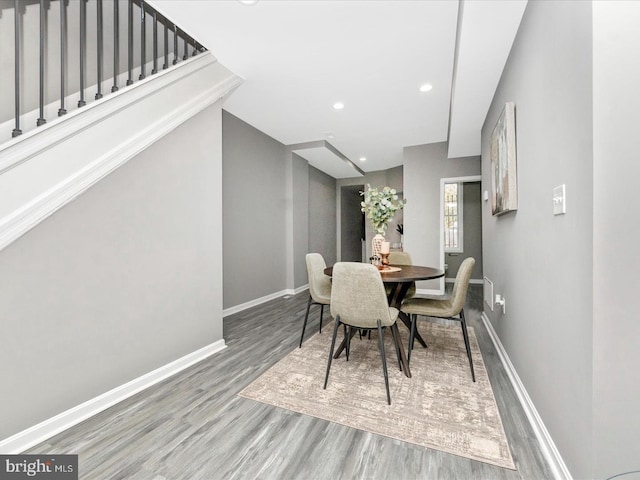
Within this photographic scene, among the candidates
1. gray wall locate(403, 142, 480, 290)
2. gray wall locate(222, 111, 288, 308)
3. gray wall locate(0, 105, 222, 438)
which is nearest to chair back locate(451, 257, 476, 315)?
gray wall locate(0, 105, 222, 438)

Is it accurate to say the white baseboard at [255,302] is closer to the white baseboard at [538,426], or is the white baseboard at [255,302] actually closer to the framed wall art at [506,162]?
the white baseboard at [538,426]

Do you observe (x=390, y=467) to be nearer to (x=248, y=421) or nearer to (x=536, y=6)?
(x=248, y=421)

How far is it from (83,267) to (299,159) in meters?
4.33

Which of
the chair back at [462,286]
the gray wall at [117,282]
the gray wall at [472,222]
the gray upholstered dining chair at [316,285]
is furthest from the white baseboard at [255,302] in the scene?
the gray wall at [472,222]

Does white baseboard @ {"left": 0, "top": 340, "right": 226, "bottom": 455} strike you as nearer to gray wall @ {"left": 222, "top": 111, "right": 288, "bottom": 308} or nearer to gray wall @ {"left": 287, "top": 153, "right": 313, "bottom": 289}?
gray wall @ {"left": 222, "top": 111, "right": 288, "bottom": 308}

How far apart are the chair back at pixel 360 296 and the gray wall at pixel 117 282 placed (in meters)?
1.30

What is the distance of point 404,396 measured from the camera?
1908 millimetres

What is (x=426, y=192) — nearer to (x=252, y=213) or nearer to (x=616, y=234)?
(x=252, y=213)

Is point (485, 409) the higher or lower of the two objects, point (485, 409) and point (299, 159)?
the lower

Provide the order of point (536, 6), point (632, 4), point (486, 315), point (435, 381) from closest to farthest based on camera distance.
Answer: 1. point (632, 4)
2. point (536, 6)
3. point (435, 381)
4. point (486, 315)

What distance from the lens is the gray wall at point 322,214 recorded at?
629 cm

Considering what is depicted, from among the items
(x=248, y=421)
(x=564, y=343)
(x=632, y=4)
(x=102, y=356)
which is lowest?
(x=248, y=421)

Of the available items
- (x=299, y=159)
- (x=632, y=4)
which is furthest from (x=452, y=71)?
(x=299, y=159)

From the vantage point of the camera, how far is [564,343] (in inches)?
48.6
